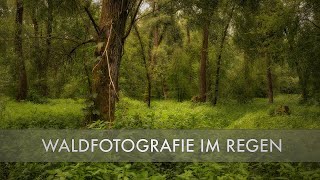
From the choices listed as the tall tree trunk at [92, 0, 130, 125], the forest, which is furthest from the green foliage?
the tall tree trunk at [92, 0, 130, 125]

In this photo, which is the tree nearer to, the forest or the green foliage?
the forest

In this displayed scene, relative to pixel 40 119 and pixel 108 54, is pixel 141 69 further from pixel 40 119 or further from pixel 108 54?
pixel 108 54

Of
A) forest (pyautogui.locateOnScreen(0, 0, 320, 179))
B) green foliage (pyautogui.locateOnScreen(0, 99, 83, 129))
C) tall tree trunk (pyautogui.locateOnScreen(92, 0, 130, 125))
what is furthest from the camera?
green foliage (pyautogui.locateOnScreen(0, 99, 83, 129))

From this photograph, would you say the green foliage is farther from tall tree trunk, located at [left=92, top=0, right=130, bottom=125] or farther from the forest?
tall tree trunk, located at [left=92, top=0, right=130, bottom=125]

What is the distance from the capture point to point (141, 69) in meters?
31.6

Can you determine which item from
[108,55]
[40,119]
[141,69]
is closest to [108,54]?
[108,55]

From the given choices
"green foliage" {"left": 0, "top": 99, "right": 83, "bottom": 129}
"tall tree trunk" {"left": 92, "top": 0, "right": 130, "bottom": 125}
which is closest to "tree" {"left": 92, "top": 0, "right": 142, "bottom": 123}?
"tall tree trunk" {"left": 92, "top": 0, "right": 130, "bottom": 125}

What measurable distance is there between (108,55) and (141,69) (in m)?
22.6

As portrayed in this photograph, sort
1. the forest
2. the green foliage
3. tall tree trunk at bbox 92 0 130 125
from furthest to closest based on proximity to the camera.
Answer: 1. the green foliage
2. tall tree trunk at bbox 92 0 130 125
3. the forest

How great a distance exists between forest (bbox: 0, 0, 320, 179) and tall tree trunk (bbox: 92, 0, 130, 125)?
0.09ft

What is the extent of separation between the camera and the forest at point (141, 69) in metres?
6.61

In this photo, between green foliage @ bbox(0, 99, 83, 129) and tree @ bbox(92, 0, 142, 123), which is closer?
tree @ bbox(92, 0, 142, 123)

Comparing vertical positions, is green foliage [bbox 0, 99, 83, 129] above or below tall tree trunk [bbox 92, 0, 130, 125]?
below

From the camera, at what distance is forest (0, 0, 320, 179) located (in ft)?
21.7
